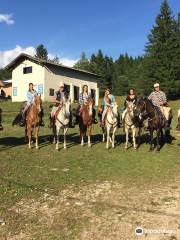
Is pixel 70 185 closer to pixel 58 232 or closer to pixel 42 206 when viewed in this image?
pixel 42 206

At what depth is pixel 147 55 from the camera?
59.8m

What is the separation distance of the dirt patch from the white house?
4206 centimetres

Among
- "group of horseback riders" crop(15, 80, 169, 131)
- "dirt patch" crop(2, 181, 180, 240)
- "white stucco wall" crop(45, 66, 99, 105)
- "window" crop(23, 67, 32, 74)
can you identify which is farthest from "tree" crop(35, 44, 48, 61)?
"dirt patch" crop(2, 181, 180, 240)

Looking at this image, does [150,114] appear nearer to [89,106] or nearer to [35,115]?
[89,106]

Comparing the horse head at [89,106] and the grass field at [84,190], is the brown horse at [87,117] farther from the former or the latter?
the grass field at [84,190]

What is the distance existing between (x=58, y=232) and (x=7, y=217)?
1650 millimetres

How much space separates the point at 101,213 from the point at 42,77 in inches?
1744

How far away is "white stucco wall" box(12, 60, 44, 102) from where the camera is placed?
175 feet

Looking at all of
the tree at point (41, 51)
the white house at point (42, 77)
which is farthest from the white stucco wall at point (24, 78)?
the tree at point (41, 51)

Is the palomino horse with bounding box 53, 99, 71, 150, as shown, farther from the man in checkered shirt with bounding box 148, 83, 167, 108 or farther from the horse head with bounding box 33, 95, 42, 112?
the man in checkered shirt with bounding box 148, 83, 167, 108

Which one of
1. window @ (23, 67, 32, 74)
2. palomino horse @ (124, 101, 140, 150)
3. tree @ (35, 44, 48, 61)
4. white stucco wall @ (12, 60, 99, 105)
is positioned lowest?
palomino horse @ (124, 101, 140, 150)

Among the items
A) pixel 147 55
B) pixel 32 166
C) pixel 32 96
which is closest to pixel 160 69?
pixel 147 55

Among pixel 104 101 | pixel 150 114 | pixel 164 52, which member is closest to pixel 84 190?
pixel 150 114

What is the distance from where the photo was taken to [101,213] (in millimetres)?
9883
